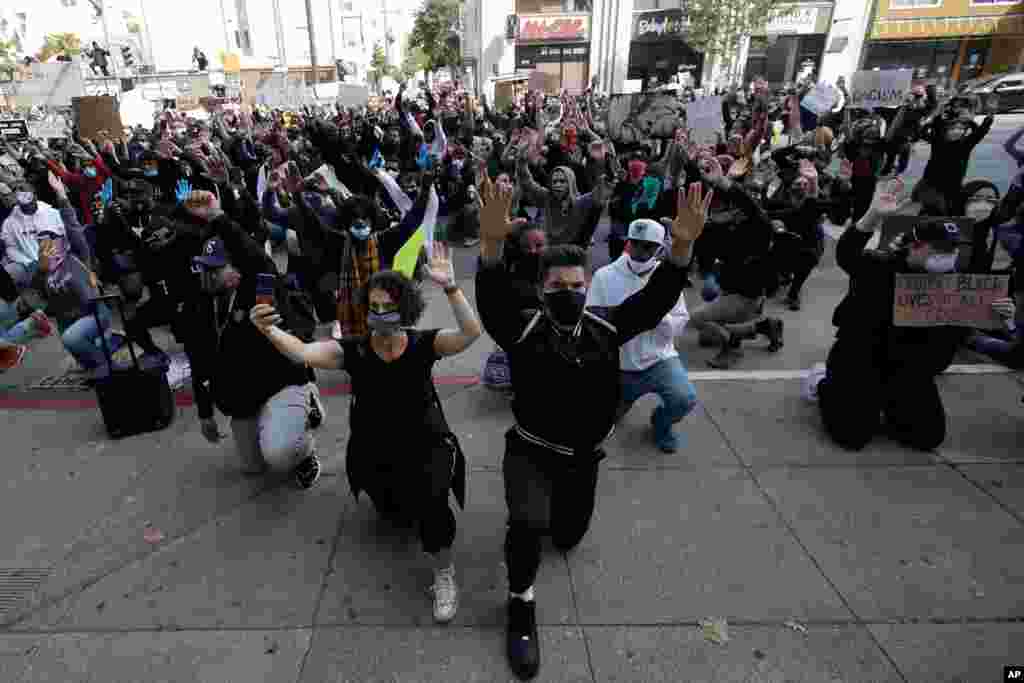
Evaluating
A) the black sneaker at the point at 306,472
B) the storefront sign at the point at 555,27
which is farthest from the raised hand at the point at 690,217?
the storefront sign at the point at 555,27

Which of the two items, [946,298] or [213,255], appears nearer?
[213,255]

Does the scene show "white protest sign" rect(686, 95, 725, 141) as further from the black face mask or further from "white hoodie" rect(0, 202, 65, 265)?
"white hoodie" rect(0, 202, 65, 265)

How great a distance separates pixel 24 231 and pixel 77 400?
201 cm

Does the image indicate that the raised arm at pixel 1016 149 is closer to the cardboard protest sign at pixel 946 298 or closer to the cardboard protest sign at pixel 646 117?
the cardboard protest sign at pixel 946 298

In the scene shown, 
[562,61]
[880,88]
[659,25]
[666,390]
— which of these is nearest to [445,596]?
[666,390]

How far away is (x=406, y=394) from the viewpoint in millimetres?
2859

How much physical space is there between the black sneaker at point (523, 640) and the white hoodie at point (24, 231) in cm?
594

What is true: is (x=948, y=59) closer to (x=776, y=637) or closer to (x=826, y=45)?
(x=826, y=45)

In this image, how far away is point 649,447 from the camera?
430 centimetres

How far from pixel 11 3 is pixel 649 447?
6566 cm

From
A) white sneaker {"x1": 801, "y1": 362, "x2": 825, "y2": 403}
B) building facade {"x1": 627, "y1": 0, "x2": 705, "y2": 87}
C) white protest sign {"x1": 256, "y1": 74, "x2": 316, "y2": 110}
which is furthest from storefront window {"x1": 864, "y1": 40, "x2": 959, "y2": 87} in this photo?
white sneaker {"x1": 801, "y1": 362, "x2": 825, "y2": 403}

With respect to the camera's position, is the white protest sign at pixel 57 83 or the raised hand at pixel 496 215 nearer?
the raised hand at pixel 496 215

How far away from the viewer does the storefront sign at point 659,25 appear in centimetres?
3541

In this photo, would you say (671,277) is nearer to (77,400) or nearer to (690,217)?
(690,217)
